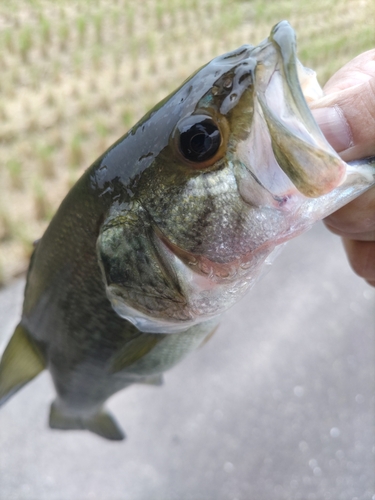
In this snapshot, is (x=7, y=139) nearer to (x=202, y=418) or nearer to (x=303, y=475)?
A: (x=202, y=418)

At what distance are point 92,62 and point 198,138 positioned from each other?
3.08 meters

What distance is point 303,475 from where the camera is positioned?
1505 millimetres

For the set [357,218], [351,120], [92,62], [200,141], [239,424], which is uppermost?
[92,62]

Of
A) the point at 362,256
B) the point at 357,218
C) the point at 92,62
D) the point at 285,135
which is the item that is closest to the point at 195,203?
the point at 285,135

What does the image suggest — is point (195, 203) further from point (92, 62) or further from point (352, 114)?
point (92, 62)

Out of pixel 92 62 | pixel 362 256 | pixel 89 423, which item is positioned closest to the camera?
pixel 362 256

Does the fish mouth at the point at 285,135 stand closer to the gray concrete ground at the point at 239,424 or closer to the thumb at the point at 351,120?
the thumb at the point at 351,120

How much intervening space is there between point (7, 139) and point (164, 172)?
7.40ft

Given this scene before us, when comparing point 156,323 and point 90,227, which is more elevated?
point 90,227

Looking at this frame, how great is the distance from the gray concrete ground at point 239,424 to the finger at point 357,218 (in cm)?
111

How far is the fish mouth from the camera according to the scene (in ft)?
1.52

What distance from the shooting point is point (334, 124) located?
1.83 ft

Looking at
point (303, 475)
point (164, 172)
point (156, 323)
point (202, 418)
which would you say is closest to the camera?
point (164, 172)

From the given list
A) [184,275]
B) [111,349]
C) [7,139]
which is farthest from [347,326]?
[7,139]
